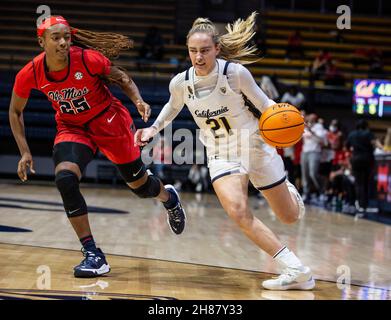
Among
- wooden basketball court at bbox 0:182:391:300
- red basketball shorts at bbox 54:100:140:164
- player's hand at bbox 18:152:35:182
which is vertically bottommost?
wooden basketball court at bbox 0:182:391:300

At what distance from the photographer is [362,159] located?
11.8 metres

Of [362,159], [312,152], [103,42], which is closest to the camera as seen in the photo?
[103,42]

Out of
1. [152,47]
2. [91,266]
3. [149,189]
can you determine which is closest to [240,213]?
[91,266]

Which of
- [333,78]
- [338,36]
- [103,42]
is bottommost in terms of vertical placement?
[333,78]

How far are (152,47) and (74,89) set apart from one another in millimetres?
13219

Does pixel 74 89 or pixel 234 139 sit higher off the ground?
pixel 74 89

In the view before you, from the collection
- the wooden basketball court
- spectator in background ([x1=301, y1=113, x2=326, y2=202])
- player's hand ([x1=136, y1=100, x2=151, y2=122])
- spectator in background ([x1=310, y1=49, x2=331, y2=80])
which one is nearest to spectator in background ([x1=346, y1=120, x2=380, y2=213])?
the wooden basketball court

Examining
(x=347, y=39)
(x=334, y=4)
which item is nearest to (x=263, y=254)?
(x=347, y=39)

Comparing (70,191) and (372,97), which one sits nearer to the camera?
(70,191)

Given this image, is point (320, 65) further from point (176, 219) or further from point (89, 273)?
point (89, 273)

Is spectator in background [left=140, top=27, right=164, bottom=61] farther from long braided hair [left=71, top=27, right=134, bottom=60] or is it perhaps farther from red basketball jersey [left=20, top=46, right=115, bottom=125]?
red basketball jersey [left=20, top=46, right=115, bottom=125]

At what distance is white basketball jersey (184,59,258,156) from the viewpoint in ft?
16.7

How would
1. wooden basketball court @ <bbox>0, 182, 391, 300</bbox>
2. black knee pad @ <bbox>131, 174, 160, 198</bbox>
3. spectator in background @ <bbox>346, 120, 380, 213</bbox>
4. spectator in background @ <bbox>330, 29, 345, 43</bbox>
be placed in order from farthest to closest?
spectator in background @ <bbox>330, 29, 345, 43</bbox>
spectator in background @ <bbox>346, 120, 380, 213</bbox>
black knee pad @ <bbox>131, 174, 160, 198</bbox>
wooden basketball court @ <bbox>0, 182, 391, 300</bbox>
